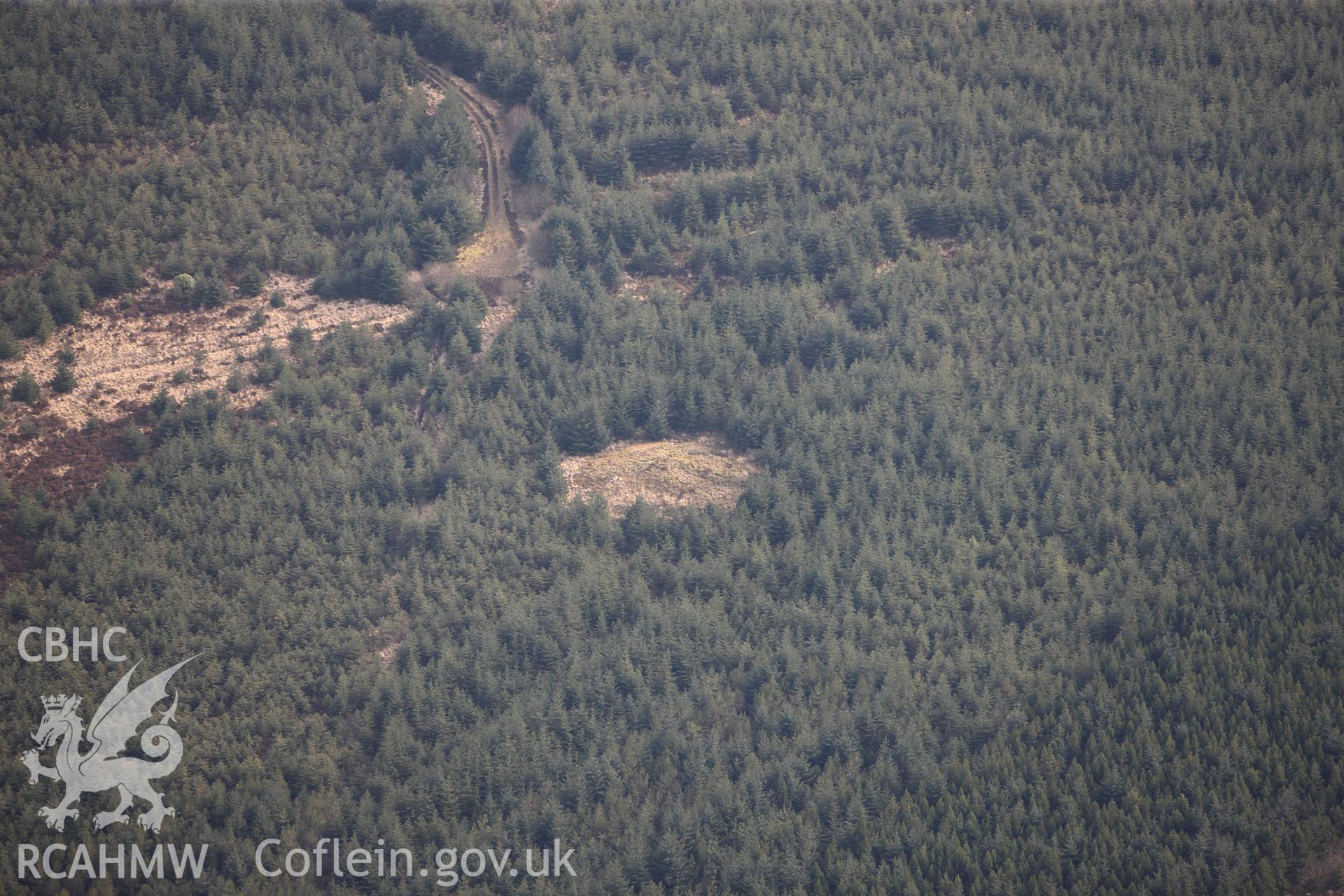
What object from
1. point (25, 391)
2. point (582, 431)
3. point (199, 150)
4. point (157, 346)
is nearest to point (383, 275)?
point (157, 346)

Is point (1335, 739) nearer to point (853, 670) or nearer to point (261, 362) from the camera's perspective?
point (853, 670)

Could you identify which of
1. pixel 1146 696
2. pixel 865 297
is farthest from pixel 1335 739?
pixel 865 297

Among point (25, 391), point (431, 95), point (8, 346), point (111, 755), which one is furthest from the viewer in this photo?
point (431, 95)

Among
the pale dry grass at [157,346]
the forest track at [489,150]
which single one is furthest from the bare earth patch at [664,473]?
the forest track at [489,150]

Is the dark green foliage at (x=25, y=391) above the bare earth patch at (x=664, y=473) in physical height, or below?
above

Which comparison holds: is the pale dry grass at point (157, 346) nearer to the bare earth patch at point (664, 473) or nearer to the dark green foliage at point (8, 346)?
the dark green foliage at point (8, 346)

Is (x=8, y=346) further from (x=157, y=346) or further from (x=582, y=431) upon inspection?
(x=582, y=431)
